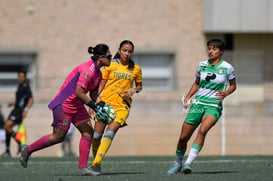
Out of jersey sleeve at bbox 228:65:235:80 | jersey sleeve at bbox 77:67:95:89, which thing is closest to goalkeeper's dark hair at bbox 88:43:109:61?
jersey sleeve at bbox 77:67:95:89

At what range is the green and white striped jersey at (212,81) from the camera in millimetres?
10328

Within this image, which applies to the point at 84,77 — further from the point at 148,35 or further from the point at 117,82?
the point at 148,35

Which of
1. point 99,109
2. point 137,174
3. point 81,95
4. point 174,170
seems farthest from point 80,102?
point 174,170

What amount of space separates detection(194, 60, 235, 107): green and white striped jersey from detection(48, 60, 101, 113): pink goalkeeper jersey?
57.5 inches

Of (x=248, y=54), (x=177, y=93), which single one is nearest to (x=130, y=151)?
(x=177, y=93)

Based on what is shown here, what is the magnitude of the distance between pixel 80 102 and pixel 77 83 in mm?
420

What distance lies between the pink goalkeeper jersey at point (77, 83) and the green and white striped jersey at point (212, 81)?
57.5 inches

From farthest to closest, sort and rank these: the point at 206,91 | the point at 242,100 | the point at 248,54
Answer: the point at 248,54, the point at 242,100, the point at 206,91

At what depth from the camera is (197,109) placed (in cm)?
1041

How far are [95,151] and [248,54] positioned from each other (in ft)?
41.2

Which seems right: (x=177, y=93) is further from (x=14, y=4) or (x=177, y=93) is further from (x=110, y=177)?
(x=110, y=177)

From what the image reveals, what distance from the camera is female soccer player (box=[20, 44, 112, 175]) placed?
32.1ft

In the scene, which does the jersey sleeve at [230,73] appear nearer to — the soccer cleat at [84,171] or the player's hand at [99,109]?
the player's hand at [99,109]

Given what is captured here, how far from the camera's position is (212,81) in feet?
33.9
